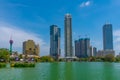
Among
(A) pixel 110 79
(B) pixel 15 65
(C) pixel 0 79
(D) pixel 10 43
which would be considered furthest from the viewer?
(D) pixel 10 43

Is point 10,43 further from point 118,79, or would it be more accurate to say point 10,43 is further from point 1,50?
point 118,79

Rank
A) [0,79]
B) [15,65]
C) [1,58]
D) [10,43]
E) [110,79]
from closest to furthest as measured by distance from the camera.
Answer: [0,79], [110,79], [15,65], [1,58], [10,43]

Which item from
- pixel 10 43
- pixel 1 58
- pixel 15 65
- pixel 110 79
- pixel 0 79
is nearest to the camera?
pixel 0 79

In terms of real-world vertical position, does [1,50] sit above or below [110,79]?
above

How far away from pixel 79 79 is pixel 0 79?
13919 millimetres

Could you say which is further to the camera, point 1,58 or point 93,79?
point 1,58

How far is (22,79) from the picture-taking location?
1597 inches

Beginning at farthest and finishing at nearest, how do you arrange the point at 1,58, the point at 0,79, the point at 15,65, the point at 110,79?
the point at 1,58 < the point at 15,65 < the point at 110,79 < the point at 0,79

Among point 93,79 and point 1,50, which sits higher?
point 1,50

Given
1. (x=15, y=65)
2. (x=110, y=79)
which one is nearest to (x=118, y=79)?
(x=110, y=79)

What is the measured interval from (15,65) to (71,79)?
49191mm

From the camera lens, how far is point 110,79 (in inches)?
1676

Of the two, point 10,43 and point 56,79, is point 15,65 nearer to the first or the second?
point 56,79

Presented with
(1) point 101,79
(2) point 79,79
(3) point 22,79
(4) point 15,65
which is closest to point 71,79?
(2) point 79,79
